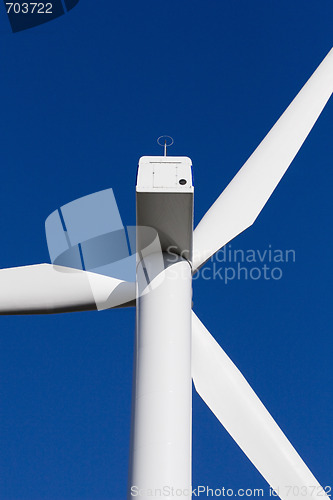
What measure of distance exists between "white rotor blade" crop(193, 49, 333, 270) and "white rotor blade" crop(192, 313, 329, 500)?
175 cm

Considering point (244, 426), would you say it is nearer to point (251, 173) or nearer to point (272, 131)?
point (251, 173)

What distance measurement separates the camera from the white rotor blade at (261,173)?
10516 millimetres

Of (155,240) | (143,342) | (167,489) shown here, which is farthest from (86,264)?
(167,489)

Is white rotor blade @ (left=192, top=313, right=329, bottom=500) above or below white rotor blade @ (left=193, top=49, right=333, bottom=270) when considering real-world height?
below

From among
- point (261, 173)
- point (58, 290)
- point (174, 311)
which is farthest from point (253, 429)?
point (261, 173)

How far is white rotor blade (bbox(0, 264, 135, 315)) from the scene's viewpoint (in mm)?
9688

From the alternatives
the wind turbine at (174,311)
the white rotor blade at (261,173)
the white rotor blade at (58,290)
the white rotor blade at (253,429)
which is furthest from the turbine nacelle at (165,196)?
the white rotor blade at (253,429)

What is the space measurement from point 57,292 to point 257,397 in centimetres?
322

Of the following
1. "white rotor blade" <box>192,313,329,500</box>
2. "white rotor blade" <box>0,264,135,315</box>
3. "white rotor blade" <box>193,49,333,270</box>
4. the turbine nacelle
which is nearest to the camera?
the turbine nacelle

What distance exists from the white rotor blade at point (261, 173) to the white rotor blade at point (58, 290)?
4.25 feet

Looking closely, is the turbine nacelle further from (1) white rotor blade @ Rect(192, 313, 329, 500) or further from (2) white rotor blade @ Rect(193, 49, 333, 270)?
(1) white rotor blade @ Rect(192, 313, 329, 500)

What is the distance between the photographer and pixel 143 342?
25.3 ft

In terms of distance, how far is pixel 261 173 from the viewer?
11.3m

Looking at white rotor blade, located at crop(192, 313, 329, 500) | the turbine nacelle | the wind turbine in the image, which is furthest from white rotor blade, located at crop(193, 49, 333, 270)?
the turbine nacelle
